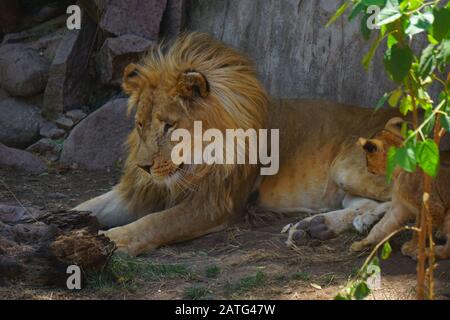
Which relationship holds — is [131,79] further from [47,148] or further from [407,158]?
[407,158]

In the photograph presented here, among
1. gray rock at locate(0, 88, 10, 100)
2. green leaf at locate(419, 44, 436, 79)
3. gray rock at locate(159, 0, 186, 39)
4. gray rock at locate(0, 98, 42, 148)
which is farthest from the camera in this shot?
gray rock at locate(0, 88, 10, 100)

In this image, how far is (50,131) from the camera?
307 inches

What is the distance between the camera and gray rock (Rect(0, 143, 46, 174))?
286 inches

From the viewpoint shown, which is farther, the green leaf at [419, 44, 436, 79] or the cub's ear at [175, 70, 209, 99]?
the cub's ear at [175, 70, 209, 99]

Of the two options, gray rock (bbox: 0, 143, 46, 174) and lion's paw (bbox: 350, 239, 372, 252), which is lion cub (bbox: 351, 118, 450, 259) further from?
gray rock (bbox: 0, 143, 46, 174)

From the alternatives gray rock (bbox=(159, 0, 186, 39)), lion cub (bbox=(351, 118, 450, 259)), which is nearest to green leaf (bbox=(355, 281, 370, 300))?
lion cub (bbox=(351, 118, 450, 259))

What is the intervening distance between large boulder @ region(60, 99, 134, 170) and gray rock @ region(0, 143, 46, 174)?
0.93 feet

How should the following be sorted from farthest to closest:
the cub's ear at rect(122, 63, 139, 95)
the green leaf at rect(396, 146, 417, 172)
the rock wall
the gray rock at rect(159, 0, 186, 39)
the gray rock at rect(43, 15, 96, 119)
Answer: the gray rock at rect(43, 15, 96, 119), the gray rock at rect(159, 0, 186, 39), the rock wall, the cub's ear at rect(122, 63, 139, 95), the green leaf at rect(396, 146, 417, 172)

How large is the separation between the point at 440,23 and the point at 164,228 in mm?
2819

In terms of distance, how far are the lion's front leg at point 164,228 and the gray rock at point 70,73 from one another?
107 inches

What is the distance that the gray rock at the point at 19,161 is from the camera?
7.27 meters

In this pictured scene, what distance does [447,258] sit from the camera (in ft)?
14.5

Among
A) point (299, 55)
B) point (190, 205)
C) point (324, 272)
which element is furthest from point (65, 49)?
point (324, 272)

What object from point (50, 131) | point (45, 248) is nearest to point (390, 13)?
point (45, 248)
